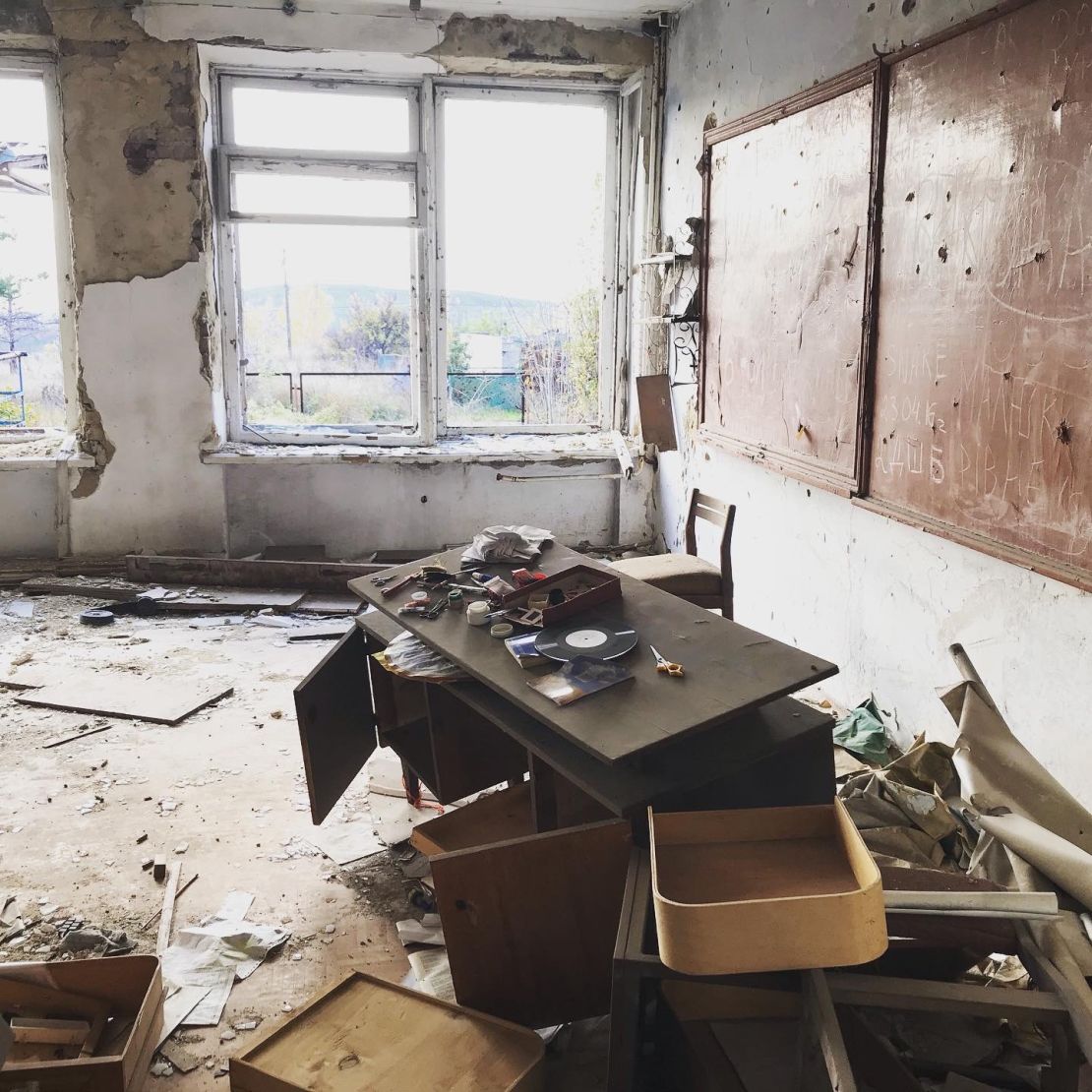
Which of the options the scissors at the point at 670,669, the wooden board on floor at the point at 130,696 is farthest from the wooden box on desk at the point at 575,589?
the wooden board on floor at the point at 130,696

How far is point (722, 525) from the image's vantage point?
367 centimetres

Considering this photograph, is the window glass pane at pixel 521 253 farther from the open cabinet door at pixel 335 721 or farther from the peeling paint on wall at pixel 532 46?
the open cabinet door at pixel 335 721

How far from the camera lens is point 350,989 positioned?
6.47ft

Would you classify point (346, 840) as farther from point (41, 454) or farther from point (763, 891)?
point (41, 454)

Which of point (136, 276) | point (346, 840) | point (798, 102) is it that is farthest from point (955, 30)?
point (136, 276)

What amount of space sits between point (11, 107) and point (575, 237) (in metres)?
3.02

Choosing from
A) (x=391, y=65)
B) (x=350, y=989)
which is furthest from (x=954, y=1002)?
(x=391, y=65)

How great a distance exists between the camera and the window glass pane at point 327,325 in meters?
5.40

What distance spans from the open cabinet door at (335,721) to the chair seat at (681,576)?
1.09m

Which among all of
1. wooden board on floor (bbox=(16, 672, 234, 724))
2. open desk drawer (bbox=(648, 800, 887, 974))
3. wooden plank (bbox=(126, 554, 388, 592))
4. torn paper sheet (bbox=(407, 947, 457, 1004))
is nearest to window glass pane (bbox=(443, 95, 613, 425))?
wooden plank (bbox=(126, 554, 388, 592))

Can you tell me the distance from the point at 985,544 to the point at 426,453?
3.43m

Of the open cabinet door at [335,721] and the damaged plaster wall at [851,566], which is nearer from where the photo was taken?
the damaged plaster wall at [851,566]

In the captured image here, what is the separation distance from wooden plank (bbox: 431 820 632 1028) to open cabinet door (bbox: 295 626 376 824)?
0.78 meters

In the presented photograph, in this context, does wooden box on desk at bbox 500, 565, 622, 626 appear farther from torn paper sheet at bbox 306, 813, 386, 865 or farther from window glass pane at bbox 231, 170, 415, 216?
window glass pane at bbox 231, 170, 415, 216
